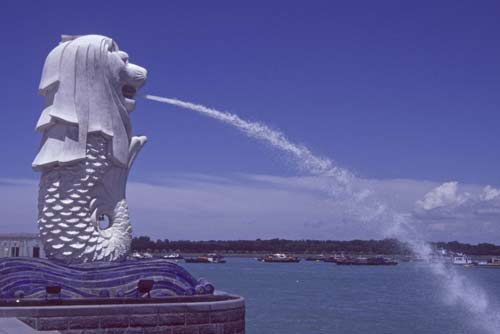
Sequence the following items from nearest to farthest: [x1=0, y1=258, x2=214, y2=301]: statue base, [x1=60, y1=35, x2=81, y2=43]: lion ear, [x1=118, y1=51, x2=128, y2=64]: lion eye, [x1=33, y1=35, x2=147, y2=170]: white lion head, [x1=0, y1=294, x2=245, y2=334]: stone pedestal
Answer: [x1=0, y1=294, x2=245, y2=334]: stone pedestal < [x1=0, y1=258, x2=214, y2=301]: statue base < [x1=33, y1=35, x2=147, y2=170]: white lion head < [x1=60, y1=35, x2=81, y2=43]: lion ear < [x1=118, y1=51, x2=128, y2=64]: lion eye

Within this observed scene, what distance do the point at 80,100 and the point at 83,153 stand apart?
48.0 inches

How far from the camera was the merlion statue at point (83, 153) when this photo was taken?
15203mm

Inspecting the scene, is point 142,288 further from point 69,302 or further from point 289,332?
point 289,332

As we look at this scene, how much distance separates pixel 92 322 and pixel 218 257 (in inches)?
3984

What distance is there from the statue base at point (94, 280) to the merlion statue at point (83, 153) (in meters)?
0.58

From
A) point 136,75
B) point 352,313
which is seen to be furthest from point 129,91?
point 352,313

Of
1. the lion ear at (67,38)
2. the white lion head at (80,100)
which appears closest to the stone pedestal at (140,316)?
the white lion head at (80,100)

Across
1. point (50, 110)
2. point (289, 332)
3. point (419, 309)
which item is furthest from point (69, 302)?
point (419, 309)

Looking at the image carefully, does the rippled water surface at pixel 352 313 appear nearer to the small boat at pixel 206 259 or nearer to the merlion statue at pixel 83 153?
the merlion statue at pixel 83 153

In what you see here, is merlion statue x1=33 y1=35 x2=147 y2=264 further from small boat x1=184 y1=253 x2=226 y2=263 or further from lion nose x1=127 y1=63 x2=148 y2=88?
small boat x1=184 y1=253 x2=226 y2=263

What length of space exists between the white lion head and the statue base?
94.0 inches

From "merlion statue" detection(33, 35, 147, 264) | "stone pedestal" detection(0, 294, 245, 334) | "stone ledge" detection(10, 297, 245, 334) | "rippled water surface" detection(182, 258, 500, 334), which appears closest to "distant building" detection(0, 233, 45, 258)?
"rippled water surface" detection(182, 258, 500, 334)

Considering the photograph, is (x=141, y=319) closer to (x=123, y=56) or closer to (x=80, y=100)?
(x=80, y=100)

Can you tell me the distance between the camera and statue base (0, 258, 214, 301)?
45.7 ft
